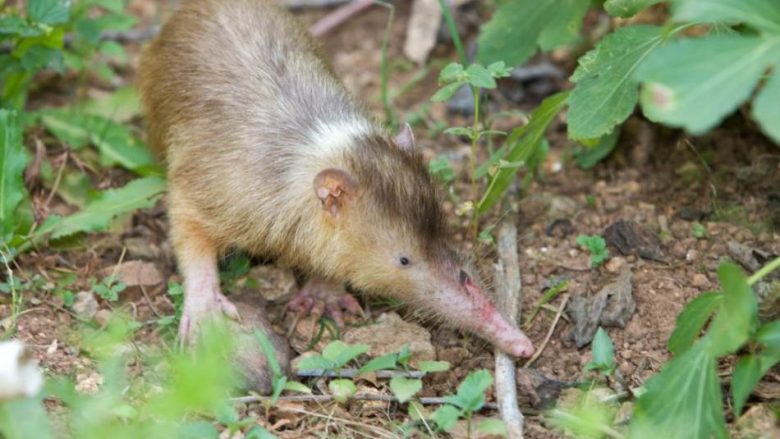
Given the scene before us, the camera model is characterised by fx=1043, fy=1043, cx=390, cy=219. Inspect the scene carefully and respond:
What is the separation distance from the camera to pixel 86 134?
6.56 m

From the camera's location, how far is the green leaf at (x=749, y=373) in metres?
4.17

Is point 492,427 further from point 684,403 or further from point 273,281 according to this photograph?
point 273,281

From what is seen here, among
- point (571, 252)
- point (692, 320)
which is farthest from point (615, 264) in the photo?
point (692, 320)

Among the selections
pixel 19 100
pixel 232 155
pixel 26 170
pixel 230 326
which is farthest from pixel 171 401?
pixel 19 100

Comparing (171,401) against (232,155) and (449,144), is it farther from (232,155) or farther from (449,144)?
(449,144)

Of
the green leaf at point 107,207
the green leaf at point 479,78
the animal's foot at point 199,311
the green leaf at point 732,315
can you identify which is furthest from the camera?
the green leaf at point 107,207

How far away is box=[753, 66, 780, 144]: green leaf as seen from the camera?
3451mm

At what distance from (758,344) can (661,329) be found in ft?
2.16

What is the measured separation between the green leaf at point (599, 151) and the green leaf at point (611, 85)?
1.26 metres

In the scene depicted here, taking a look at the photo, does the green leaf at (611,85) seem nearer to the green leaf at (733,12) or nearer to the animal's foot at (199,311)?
the green leaf at (733,12)

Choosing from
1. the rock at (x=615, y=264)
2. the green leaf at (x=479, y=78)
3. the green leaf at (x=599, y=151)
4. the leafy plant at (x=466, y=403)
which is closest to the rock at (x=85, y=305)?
the leafy plant at (x=466, y=403)

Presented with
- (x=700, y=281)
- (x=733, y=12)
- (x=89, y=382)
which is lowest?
(x=700, y=281)

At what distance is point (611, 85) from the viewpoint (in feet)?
16.4

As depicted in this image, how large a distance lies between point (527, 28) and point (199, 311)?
2503 mm
